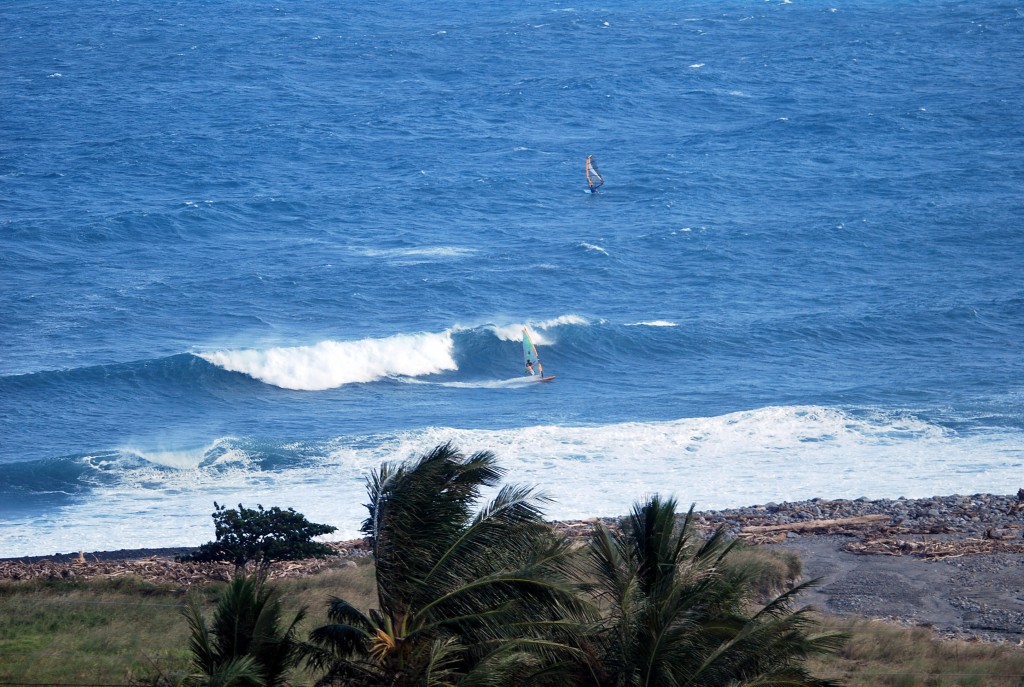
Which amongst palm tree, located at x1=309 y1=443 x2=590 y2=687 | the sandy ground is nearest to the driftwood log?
the sandy ground

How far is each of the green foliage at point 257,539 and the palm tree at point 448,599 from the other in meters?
8.79

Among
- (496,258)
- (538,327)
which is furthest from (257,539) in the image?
(496,258)

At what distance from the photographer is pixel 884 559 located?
1902 centimetres

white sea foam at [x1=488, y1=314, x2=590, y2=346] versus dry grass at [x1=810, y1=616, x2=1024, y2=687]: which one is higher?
white sea foam at [x1=488, y1=314, x2=590, y2=346]

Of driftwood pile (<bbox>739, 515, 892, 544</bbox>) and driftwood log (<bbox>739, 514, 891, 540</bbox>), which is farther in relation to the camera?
driftwood log (<bbox>739, 514, 891, 540</bbox>)

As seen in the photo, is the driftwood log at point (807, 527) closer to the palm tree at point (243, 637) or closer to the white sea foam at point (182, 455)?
the white sea foam at point (182, 455)

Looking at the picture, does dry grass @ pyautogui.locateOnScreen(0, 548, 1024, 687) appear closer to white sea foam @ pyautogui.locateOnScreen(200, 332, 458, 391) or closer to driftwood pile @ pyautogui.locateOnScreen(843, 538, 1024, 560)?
driftwood pile @ pyautogui.locateOnScreen(843, 538, 1024, 560)

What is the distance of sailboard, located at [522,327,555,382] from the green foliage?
1759cm

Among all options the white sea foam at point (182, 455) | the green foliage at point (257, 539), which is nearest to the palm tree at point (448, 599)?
the green foliage at point (257, 539)

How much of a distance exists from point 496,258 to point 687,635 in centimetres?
3757

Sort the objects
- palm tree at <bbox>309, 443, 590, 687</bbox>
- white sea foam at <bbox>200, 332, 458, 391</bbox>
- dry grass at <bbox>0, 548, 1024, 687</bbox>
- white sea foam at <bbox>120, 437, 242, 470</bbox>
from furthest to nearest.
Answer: white sea foam at <bbox>200, 332, 458, 391</bbox> → white sea foam at <bbox>120, 437, 242, 470</bbox> → dry grass at <bbox>0, 548, 1024, 687</bbox> → palm tree at <bbox>309, 443, 590, 687</bbox>

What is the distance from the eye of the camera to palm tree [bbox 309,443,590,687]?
8.75 m

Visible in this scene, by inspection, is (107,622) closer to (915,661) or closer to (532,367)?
(915,661)

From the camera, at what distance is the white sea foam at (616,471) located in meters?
23.6
